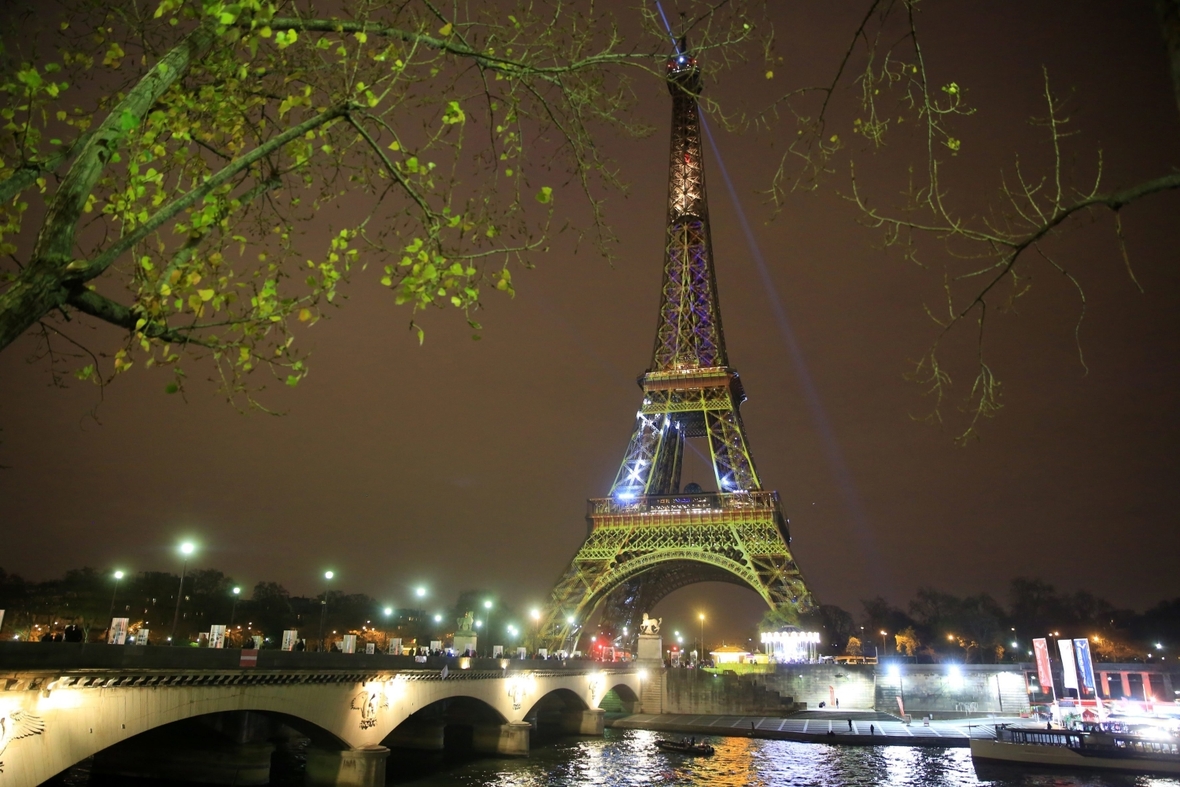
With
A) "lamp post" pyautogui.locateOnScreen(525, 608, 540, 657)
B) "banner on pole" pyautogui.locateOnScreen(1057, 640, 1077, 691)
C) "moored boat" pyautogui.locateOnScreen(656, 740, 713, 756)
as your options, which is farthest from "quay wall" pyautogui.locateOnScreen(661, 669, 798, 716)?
"banner on pole" pyautogui.locateOnScreen(1057, 640, 1077, 691)

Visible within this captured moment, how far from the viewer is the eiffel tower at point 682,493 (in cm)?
6353

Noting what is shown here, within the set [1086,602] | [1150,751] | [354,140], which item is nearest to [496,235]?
[354,140]

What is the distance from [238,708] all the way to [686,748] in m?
27.3

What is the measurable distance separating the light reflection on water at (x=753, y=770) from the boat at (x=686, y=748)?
0.52 meters

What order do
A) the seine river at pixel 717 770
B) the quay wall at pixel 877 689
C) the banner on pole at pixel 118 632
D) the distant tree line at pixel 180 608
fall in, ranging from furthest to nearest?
the distant tree line at pixel 180 608, the quay wall at pixel 877 689, the seine river at pixel 717 770, the banner on pole at pixel 118 632

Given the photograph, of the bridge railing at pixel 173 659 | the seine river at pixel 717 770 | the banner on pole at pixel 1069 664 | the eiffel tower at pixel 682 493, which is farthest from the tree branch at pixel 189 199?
the eiffel tower at pixel 682 493

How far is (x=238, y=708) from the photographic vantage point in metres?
21.5

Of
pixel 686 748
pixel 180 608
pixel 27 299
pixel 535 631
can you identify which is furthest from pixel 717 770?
pixel 180 608

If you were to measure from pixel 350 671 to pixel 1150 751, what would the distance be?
3750 centimetres

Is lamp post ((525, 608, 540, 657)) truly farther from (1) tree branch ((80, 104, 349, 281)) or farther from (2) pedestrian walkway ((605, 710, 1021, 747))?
(1) tree branch ((80, 104, 349, 281))

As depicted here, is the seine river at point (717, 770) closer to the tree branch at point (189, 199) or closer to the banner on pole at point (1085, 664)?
the banner on pole at point (1085, 664)

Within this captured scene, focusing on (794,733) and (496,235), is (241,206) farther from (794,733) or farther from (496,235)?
(794,733)

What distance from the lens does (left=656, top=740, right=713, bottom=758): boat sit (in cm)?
4106

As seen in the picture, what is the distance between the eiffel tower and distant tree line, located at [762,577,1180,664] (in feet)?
154
